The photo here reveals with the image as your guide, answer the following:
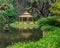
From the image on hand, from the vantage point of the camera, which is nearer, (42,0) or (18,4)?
(42,0)

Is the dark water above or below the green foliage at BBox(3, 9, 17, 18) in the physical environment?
above

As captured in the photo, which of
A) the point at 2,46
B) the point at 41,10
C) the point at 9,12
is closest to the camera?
the point at 2,46

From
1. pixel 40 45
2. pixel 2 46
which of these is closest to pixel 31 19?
pixel 2 46

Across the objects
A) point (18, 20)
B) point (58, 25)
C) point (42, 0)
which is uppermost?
point (58, 25)

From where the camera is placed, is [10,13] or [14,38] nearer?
[14,38]

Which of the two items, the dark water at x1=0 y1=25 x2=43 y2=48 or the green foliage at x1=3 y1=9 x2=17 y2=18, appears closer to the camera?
the dark water at x1=0 y1=25 x2=43 y2=48

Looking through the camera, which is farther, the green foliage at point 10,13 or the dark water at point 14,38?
the green foliage at point 10,13

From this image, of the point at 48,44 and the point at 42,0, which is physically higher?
the point at 48,44

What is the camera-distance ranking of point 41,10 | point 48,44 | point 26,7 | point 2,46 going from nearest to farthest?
point 48,44 < point 2,46 < point 41,10 < point 26,7

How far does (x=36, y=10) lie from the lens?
51.1 meters

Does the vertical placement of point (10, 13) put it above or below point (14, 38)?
below

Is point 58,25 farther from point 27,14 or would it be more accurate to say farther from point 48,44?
point 27,14

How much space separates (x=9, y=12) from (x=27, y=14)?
384 centimetres

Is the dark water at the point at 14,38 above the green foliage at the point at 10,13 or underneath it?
above
